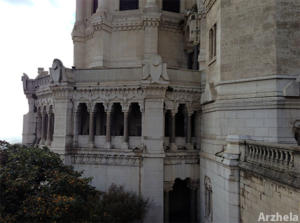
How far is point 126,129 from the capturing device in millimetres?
17359

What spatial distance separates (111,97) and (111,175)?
17.4ft

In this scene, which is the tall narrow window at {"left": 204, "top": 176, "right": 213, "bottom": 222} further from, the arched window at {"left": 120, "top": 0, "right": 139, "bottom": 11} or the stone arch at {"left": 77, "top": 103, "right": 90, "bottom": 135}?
the arched window at {"left": 120, "top": 0, "right": 139, "bottom": 11}

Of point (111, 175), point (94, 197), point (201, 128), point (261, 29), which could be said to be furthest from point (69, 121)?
point (261, 29)

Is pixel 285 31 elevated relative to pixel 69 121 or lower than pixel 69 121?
elevated

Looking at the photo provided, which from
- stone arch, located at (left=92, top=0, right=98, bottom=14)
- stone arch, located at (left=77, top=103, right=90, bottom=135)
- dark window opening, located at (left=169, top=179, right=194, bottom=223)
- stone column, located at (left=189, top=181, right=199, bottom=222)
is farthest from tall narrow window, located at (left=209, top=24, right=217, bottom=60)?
stone arch, located at (left=92, top=0, right=98, bottom=14)

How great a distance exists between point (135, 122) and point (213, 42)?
8664 mm

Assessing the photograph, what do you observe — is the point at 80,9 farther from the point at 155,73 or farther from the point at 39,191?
the point at 39,191

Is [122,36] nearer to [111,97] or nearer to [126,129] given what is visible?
[111,97]

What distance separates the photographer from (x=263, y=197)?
8922 mm

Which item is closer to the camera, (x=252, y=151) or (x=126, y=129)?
(x=252, y=151)

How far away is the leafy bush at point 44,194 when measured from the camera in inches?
399

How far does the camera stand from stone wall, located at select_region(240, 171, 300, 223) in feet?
24.5

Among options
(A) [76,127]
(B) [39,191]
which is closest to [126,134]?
(A) [76,127]

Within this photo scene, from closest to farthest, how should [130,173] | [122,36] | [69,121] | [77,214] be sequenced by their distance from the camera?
[77,214], [130,173], [69,121], [122,36]
